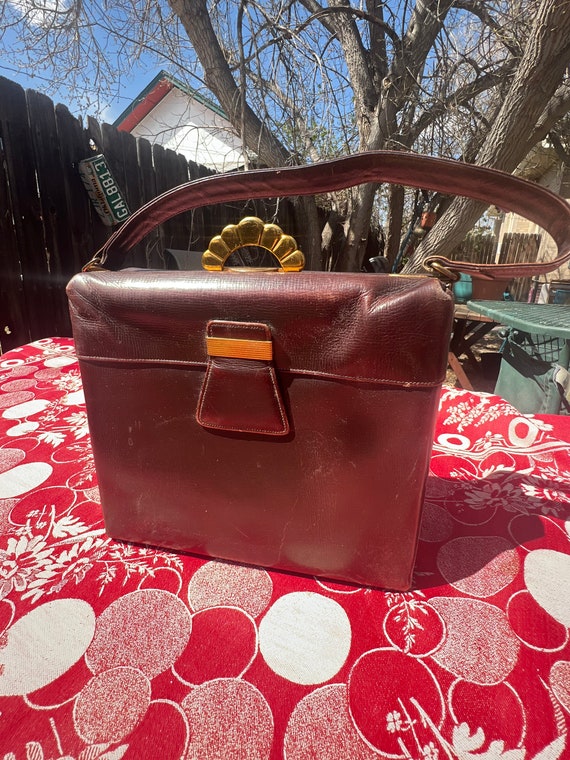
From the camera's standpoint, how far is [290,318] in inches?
17.0

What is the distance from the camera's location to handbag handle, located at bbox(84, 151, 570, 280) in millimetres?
532

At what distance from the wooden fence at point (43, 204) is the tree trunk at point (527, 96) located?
78.1 inches

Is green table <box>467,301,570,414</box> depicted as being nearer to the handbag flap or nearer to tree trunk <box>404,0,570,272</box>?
tree trunk <box>404,0,570,272</box>

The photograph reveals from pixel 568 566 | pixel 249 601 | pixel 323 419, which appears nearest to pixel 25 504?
pixel 249 601

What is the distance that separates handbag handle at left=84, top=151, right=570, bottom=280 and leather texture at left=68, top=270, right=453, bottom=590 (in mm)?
156

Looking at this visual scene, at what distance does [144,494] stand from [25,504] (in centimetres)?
28

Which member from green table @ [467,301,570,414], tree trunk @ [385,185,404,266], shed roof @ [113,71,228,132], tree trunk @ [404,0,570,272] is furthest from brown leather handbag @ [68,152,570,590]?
shed roof @ [113,71,228,132]

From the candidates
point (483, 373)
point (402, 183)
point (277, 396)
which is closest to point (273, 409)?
point (277, 396)

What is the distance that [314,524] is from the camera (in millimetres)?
486

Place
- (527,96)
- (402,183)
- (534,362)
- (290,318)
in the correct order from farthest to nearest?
(527,96) < (534,362) < (402,183) < (290,318)

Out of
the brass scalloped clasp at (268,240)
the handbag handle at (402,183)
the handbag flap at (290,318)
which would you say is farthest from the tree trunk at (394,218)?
the handbag flap at (290,318)

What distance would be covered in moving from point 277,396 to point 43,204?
2.38m

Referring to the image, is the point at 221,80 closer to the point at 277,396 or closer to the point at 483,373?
the point at 277,396

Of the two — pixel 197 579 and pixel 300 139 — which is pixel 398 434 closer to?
pixel 197 579
